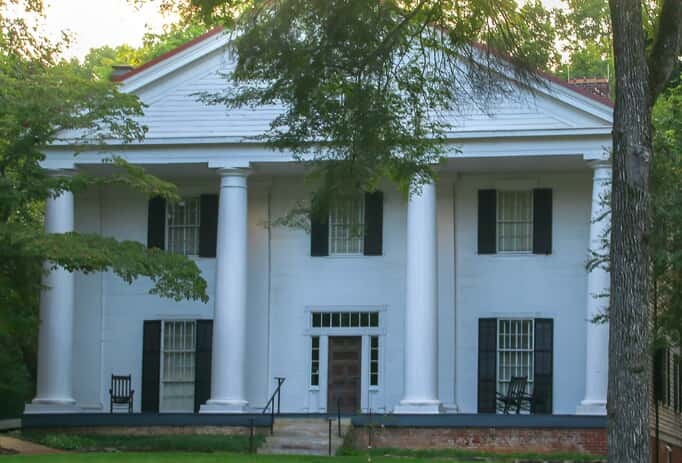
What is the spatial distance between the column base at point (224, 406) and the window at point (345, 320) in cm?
334

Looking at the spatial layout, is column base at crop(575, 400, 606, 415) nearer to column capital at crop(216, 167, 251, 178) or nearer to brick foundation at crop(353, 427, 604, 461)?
brick foundation at crop(353, 427, 604, 461)

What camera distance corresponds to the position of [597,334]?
2983cm

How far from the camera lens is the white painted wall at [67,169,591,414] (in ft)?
106

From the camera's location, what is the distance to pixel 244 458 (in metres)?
24.4

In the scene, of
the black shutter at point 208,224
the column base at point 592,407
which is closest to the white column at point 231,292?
the black shutter at point 208,224

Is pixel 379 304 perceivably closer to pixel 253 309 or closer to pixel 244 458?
pixel 253 309

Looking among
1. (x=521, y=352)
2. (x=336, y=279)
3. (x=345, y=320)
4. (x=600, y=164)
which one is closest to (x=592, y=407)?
(x=521, y=352)

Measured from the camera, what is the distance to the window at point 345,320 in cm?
3306

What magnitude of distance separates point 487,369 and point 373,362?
277 cm

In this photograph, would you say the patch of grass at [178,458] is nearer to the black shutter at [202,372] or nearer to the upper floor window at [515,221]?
the black shutter at [202,372]

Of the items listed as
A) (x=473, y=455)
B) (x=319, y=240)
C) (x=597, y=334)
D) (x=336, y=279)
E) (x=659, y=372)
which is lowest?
(x=473, y=455)

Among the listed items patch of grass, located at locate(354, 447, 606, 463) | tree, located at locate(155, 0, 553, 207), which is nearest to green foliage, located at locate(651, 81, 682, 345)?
patch of grass, located at locate(354, 447, 606, 463)

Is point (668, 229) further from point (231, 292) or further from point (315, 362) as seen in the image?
point (315, 362)

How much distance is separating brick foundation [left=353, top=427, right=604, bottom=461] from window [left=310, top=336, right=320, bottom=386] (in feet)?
13.0
